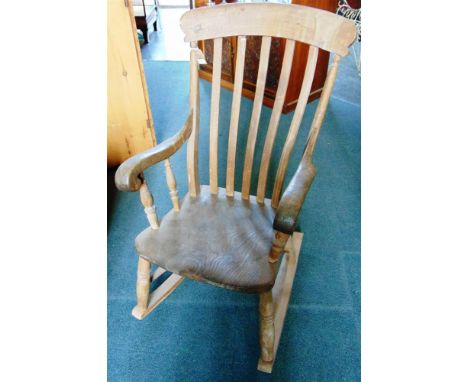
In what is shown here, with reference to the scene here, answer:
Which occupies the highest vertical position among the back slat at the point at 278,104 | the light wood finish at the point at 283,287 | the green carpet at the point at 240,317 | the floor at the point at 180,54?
the back slat at the point at 278,104

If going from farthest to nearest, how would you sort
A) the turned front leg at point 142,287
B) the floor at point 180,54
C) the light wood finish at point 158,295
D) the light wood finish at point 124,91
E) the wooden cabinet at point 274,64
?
the floor at point 180,54
the wooden cabinet at point 274,64
the light wood finish at point 124,91
the light wood finish at point 158,295
the turned front leg at point 142,287

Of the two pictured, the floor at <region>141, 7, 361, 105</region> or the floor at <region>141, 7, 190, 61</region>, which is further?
the floor at <region>141, 7, 190, 61</region>

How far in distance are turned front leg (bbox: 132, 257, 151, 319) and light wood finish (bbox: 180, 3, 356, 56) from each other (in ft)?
2.51

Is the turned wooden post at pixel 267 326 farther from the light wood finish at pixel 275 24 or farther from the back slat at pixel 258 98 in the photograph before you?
the light wood finish at pixel 275 24

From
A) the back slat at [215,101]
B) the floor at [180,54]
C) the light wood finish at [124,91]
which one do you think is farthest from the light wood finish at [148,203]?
the floor at [180,54]

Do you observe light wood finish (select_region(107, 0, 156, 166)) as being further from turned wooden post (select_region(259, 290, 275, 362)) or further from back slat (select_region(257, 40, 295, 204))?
turned wooden post (select_region(259, 290, 275, 362))

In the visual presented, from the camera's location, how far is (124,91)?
1718 millimetres

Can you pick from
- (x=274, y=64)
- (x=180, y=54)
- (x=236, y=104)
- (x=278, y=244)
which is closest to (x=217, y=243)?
(x=278, y=244)

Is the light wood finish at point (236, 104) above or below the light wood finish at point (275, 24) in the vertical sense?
below

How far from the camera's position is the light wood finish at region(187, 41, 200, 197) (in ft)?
3.20

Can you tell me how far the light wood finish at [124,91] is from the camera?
4.93 feet

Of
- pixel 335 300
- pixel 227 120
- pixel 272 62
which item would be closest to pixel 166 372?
pixel 335 300

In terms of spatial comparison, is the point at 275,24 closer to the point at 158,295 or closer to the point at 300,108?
the point at 300,108

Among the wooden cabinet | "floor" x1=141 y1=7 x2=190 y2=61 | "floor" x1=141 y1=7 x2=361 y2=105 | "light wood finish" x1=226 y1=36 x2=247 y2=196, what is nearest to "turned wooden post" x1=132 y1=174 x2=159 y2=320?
"light wood finish" x1=226 y1=36 x2=247 y2=196
